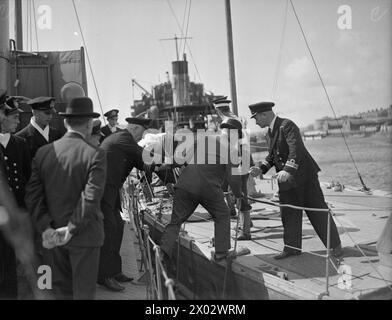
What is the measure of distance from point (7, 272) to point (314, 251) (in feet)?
11.0

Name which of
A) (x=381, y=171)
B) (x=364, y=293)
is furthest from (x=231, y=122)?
(x=381, y=171)

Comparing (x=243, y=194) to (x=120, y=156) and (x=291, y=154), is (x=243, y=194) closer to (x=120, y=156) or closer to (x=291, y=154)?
(x=291, y=154)

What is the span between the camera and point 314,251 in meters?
5.10

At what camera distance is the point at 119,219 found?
4.51m

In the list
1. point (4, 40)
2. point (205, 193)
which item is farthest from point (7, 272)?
point (4, 40)

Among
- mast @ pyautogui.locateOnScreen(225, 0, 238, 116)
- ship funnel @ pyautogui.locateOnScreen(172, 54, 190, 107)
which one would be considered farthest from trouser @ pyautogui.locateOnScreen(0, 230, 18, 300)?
ship funnel @ pyautogui.locateOnScreen(172, 54, 190, 107)

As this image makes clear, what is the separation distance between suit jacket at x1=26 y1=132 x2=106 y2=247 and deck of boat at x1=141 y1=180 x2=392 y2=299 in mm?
1972

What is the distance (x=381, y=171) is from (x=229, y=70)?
91.5ft

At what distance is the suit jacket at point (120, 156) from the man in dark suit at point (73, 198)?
1393mm

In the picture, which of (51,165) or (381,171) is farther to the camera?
(381,171)

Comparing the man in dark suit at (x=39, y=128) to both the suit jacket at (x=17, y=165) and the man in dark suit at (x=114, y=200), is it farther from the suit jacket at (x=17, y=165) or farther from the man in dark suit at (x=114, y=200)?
the man in dark suit at (x=114, y=200)
